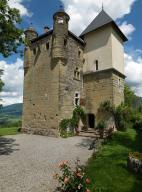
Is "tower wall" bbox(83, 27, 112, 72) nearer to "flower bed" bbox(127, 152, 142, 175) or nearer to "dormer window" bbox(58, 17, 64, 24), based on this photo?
"dormer window" bbox(58, 17, 64, 24)

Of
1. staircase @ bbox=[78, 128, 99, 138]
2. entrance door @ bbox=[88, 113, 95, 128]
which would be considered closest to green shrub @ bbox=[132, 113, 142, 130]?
entrance door @ bbox=[88, 113, 95, 128]

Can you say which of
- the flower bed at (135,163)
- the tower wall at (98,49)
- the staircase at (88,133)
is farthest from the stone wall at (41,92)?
the flower bed at (135,163)

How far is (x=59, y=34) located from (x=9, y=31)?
26.0 ft

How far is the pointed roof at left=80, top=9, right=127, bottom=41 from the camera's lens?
21000 millimetres

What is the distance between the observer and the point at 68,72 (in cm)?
1986

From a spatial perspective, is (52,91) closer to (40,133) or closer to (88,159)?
(40,133)

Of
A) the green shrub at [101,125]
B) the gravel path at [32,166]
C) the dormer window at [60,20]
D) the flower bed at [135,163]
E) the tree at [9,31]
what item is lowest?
the gravel path at [32,166]

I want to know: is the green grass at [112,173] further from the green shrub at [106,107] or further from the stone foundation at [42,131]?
the green shrub at [106,107]

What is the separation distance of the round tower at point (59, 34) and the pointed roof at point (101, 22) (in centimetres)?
456

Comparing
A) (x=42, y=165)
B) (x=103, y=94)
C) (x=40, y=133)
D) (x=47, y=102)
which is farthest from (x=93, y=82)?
(x=42, y=165)

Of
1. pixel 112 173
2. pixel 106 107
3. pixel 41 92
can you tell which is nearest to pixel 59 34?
pixel 41 92

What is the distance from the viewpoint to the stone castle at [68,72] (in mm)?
18891

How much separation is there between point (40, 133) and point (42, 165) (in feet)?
36.7

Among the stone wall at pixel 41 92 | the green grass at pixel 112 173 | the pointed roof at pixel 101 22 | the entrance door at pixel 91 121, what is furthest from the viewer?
the entrance door at pixel 91 121
